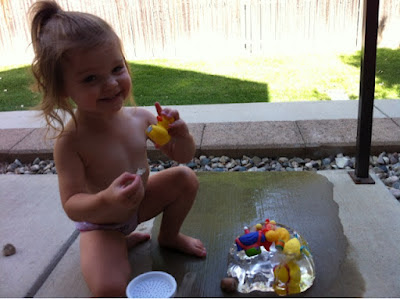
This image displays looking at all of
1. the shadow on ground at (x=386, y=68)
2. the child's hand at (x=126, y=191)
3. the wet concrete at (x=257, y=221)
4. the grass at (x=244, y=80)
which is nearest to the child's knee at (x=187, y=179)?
the wet concrete at (x=257, y=221)

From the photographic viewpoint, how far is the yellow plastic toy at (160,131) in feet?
5.52

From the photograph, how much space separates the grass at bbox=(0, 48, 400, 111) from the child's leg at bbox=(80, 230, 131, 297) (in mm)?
3592

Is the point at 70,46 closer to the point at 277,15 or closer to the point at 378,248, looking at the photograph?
the point at 378,248

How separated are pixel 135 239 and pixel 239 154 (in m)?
1.49

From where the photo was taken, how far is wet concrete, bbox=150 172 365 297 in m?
1.81

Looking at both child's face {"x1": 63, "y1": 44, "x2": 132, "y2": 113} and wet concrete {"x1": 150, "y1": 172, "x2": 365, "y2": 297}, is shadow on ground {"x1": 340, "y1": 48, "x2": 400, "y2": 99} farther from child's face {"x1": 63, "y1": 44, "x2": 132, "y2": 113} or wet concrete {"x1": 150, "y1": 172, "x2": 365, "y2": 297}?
child's face {"x1": 63, "y1": 44, "x2": 132, "y2": 113}

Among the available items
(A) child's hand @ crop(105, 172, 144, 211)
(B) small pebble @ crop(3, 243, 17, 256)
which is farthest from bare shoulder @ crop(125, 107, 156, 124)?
(B) small pebble @ crop(3, 243, 17, 256)

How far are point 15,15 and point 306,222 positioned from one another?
811 centimetres

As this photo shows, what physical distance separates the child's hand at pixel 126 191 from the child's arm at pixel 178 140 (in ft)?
1.19

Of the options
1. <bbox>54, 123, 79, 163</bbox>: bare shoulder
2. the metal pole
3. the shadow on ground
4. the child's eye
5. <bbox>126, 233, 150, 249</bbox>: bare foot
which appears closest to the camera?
the child's eye

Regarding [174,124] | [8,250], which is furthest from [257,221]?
[8,250]

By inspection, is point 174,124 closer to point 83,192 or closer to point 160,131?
point 160,131

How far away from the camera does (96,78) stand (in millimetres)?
1563


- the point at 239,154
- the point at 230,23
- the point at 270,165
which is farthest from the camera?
the point at 230,23
